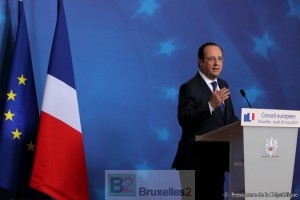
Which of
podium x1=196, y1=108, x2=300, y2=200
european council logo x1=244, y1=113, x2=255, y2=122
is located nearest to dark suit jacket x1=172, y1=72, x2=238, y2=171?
podium x1=196, y1=108, x2=300, y2=200

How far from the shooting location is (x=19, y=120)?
10.9ft

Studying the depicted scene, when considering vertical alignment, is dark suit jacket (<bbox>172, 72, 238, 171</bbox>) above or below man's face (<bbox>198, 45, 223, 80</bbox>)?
below

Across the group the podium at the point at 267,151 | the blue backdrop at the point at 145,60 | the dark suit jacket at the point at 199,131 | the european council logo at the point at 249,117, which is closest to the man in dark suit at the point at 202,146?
the dark suit jacket at the point at 199,131

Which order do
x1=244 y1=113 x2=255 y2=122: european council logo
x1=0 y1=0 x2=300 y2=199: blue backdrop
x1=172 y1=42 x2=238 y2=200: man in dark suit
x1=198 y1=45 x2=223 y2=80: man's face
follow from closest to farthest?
x1=244 y1=113 x2=255 y2=122: european council logo, x1=172 y1=42 x2=238 y2=200: man in dark suit, x1=198 y1=45 x2=223 y2=80: man's face, x1=0 y1=0 x2=300 y2=199: blue backdrop

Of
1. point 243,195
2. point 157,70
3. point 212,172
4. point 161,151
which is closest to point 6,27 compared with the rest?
point 157,70

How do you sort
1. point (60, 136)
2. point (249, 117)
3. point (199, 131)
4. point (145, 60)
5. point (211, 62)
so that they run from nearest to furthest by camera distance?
point (249, 117) < point (199, 131) < point (211, 62) < point (60, 136) < point (145, 60)

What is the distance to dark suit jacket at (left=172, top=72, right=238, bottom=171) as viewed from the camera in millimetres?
3014

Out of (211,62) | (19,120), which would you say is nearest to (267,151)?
(211,62)

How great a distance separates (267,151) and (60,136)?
155cm

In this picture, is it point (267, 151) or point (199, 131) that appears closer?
point (267, 151)

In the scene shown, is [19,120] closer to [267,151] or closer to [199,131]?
[199,131]

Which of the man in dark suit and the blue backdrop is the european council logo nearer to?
the man in dark suit

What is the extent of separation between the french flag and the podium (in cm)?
130

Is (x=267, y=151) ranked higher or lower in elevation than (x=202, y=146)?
lower
